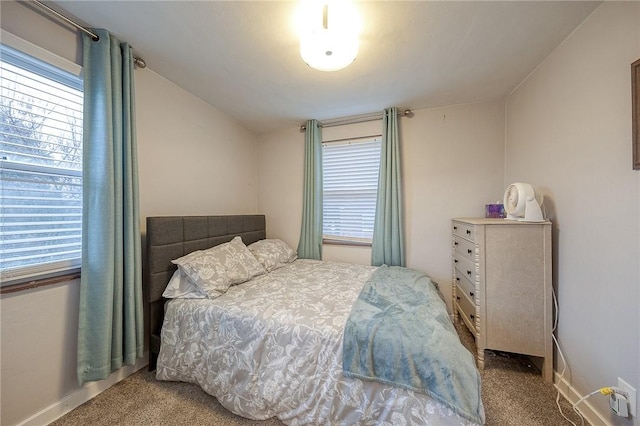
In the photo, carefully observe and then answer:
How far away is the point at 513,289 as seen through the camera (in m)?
1.51

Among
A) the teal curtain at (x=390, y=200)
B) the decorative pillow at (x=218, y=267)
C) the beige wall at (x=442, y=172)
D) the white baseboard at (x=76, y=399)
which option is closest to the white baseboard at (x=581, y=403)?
the beige wall at (x=442, y=172)

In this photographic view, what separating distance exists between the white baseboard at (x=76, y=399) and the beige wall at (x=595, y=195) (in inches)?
115

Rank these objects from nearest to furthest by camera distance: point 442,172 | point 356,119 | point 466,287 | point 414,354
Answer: point 414,354 < point 466,287 < point 442,172 < point 356,119

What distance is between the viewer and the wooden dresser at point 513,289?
1.47 meters

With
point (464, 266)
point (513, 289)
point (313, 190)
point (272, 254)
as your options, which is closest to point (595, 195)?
point (513, 289)

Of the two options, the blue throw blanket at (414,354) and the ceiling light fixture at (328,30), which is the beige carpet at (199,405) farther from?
the ceiling light fixture at (328,30)

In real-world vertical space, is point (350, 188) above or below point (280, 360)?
above

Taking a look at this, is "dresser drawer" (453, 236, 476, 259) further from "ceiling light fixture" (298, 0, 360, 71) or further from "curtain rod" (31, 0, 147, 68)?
"curtain rod" (31, 0, 147, 68)

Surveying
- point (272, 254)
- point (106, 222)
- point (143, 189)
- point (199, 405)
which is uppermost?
point (143, 189)

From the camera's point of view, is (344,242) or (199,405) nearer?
(199,405)

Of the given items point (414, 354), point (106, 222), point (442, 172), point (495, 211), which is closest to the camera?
point (414, 354)

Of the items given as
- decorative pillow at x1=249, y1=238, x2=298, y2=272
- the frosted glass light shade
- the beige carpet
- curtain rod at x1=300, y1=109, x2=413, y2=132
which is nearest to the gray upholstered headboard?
the beige carpet

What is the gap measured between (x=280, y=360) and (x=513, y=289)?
1621 millimetres

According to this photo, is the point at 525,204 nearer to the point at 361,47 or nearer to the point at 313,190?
the point at 361,47
